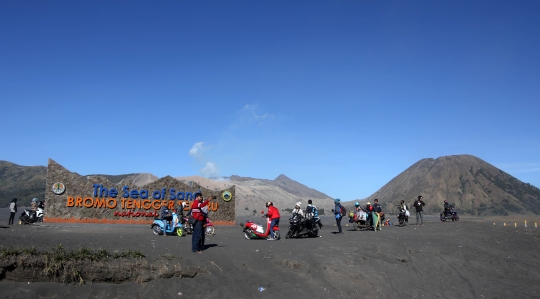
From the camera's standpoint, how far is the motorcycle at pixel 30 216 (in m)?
25.5

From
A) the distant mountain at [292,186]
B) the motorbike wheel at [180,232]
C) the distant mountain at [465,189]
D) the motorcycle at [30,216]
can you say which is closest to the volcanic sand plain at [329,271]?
the motorbike wheel at [180,232]

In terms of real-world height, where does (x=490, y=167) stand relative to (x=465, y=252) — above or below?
above

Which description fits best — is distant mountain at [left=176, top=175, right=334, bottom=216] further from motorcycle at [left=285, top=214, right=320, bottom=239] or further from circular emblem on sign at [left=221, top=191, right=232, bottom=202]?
motorcycle at [left=285, top=214, right=320, bottom=239]

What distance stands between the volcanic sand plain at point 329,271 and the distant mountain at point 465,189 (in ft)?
205

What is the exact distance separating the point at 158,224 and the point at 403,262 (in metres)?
11.4

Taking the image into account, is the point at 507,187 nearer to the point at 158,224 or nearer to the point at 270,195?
the point at 270,195

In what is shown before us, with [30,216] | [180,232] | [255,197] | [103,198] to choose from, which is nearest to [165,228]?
[180,232]

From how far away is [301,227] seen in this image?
20234mm

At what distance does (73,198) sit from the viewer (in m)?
26.5

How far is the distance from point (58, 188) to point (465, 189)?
81.7 meters

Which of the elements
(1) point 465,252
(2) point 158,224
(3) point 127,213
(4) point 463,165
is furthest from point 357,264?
(4) point 463,165

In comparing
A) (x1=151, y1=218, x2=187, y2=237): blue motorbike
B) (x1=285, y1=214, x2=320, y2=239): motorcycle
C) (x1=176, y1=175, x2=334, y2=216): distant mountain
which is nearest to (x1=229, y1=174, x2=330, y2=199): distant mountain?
(x1=176, y1=175, x2=334, y2=216): distant mountain

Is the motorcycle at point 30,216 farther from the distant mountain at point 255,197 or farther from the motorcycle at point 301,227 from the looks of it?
the distant mountain at point 255,197

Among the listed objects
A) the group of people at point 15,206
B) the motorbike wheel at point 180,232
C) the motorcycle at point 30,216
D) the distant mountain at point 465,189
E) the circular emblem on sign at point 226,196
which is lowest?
the motorbike wheel at point 180,232
